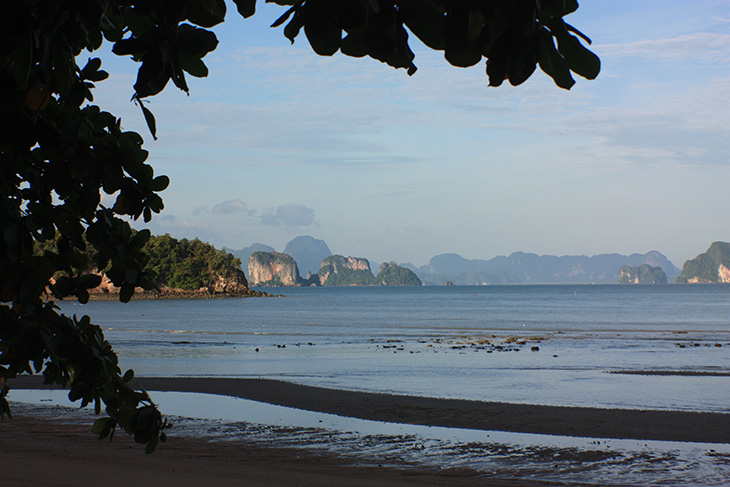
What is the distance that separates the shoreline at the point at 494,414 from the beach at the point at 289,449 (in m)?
0.02

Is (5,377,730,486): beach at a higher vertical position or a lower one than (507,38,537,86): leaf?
lower

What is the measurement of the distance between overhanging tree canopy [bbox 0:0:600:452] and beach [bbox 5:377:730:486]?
20.0ft

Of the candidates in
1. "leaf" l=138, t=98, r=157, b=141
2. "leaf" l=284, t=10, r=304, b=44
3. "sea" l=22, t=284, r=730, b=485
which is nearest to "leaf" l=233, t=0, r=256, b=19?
"leaf" l=284, t=10, r=304, b=44

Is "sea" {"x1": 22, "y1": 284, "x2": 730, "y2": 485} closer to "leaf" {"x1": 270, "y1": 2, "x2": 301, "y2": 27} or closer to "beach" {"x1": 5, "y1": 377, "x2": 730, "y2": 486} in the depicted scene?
"beach" {"x1": 5, "y1": 377, "x2": 730, "y2": 486}

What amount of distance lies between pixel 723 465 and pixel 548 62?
35.8 feet

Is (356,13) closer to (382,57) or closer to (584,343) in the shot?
(382,57)

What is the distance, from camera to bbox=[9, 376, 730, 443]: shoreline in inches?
516

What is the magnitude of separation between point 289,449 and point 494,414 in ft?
17.4

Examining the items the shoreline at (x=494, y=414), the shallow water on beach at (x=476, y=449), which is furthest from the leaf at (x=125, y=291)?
the shoreline at (x=494, y=414)

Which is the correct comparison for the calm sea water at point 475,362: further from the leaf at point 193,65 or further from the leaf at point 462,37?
the leaf at point 462,37

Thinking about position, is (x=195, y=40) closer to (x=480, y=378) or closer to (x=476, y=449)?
(x=476, y=449)

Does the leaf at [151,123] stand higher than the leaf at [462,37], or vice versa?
the leaf at [462,37]

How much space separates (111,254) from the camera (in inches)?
109

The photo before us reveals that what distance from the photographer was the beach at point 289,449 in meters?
9.00
